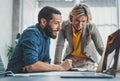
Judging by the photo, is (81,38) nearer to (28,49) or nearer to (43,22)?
(43,22)

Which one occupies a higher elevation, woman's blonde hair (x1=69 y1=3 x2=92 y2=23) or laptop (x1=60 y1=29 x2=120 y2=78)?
woman's blonde hair (x1=69 y1=3 x2=92 y2=23)

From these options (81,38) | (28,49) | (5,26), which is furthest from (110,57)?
(5,26)

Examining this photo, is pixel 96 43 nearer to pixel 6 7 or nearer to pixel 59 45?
pixel 59 45

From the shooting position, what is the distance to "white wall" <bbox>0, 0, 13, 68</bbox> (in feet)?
14.3

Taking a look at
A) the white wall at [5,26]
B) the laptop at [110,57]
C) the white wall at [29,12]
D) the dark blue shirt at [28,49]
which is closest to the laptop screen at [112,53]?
the laptop at [110,57]

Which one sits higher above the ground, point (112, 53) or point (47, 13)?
point (47, 13)

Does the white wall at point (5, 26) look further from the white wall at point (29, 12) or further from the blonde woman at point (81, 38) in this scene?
the blonde woman at point (81, 38)

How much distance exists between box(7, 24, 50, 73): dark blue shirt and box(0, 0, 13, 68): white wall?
2.84 meters

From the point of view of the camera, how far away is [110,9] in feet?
14.6

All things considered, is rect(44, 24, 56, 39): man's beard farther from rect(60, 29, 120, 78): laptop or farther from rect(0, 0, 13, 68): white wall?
rect(0, 0, 13, 68): white wall

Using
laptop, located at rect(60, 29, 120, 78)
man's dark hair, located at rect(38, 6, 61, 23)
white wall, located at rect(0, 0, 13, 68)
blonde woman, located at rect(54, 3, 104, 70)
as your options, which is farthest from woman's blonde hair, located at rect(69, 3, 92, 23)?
white wall, located at rect(0, 0, 13, 68)

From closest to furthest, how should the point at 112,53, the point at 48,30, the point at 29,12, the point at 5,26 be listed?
the point at 112,53 < the point at 48,30 < the point at 5,26 < the point at 29,12

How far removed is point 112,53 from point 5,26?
11.7 ft

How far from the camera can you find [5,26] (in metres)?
4.48
